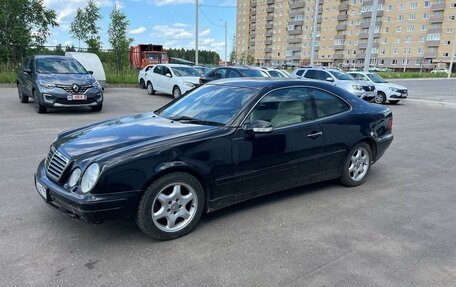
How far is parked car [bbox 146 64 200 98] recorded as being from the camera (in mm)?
15328

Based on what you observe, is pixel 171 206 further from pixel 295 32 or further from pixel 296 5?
pixel 296 5

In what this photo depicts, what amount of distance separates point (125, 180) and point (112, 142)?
0.49 metres

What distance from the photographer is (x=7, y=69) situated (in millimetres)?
20688

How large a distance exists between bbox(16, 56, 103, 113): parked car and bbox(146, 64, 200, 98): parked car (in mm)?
4611

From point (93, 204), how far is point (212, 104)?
6.05ft

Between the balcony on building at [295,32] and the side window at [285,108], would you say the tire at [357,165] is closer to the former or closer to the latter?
the side window at [285,108]

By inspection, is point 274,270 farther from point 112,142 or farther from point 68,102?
point 68,102

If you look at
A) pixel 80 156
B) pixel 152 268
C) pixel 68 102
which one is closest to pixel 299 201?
pixel 152 268

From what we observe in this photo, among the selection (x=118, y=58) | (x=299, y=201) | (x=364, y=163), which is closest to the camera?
(x=299, y=201)

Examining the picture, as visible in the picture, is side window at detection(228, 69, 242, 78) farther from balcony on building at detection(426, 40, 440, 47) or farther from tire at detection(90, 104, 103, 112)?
balcony on building at detection(426, 40, 440, 47)

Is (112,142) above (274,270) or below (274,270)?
above

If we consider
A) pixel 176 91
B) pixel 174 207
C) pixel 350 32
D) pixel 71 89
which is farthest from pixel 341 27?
pixel 174 207

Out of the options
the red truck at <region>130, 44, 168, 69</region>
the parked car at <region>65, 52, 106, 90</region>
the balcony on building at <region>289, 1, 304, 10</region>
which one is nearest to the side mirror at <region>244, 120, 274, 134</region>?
the parked car at <region>65, 52, 106, 90</region>

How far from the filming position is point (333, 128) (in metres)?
4.65
